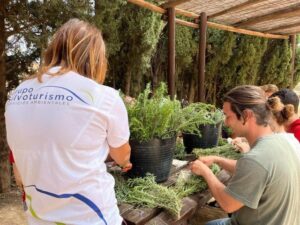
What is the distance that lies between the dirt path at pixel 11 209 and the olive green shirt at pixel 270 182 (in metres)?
2.40

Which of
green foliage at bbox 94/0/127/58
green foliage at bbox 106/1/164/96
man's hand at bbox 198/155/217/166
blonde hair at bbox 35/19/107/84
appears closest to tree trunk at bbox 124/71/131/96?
green foliage at bbox 106/1/164/96

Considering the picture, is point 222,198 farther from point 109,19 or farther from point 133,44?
point 133,44

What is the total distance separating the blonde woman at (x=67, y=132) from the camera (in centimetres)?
113

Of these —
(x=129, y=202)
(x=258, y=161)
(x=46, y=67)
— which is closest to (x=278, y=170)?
(x=258, y=161)

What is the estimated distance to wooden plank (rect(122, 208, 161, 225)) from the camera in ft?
4.98

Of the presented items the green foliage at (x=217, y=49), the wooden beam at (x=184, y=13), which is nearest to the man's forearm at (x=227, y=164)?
the wooden beam at (x=184, y=13)

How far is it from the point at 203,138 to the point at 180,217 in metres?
0.96

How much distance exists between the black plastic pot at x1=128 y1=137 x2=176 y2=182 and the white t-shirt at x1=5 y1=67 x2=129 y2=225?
1.94 ft

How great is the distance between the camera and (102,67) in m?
1.29

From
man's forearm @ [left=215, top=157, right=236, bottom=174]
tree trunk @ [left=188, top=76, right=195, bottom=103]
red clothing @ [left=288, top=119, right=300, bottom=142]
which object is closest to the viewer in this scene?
man's forearm @ [left=215, top=157, right=236, bottom=174]

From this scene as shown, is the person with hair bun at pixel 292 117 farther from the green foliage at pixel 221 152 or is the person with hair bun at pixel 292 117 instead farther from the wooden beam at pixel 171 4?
the wooden beam at pixel 171 4

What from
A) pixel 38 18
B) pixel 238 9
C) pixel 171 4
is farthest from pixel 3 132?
pixel 238 9

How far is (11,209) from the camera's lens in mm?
3383

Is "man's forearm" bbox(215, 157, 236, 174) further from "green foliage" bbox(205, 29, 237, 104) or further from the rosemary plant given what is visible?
"green foliage" bbox(205, 29, 237, 104)
